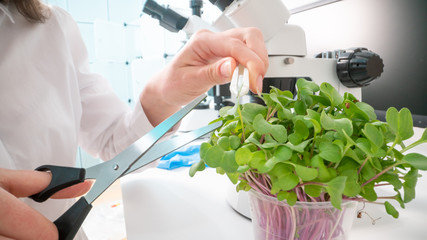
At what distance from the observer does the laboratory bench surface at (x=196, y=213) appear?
0.33 metres

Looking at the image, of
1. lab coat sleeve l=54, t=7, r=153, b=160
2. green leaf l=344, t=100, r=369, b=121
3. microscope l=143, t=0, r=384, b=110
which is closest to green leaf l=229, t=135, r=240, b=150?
green leaf l=344, t=100, r=369, b=121

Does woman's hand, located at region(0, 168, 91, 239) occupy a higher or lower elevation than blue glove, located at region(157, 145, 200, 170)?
higher

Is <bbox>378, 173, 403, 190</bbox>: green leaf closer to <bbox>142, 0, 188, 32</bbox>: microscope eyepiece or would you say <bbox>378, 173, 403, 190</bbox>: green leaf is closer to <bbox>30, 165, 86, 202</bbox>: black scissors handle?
<bbox>30, 165, 86, 202</bbox>: black scissors handle

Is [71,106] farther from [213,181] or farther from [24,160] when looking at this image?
[213,181]

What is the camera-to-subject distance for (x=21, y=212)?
210 millimetres

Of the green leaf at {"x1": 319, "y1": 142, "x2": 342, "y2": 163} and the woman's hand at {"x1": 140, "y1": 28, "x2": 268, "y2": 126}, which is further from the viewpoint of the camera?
the woman's hand at {"x1": 140, "y1": 28, "x2": 268, "y2": 126}

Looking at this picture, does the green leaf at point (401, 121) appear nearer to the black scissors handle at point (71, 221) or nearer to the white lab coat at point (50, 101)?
the black scissors handle at point (71, 221)

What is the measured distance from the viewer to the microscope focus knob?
482 millimetres

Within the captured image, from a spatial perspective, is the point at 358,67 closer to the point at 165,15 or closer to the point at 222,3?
the point at 222,3

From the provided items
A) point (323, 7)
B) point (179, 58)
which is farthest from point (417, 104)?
point (179, 58)

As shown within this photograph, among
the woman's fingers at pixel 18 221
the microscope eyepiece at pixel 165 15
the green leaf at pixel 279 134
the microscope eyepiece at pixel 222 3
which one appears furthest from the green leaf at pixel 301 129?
the microscope eyepiece at pixel 165 15

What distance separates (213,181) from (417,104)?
1.47 feet

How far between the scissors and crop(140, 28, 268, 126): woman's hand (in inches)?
2.7

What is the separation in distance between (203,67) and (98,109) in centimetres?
33
